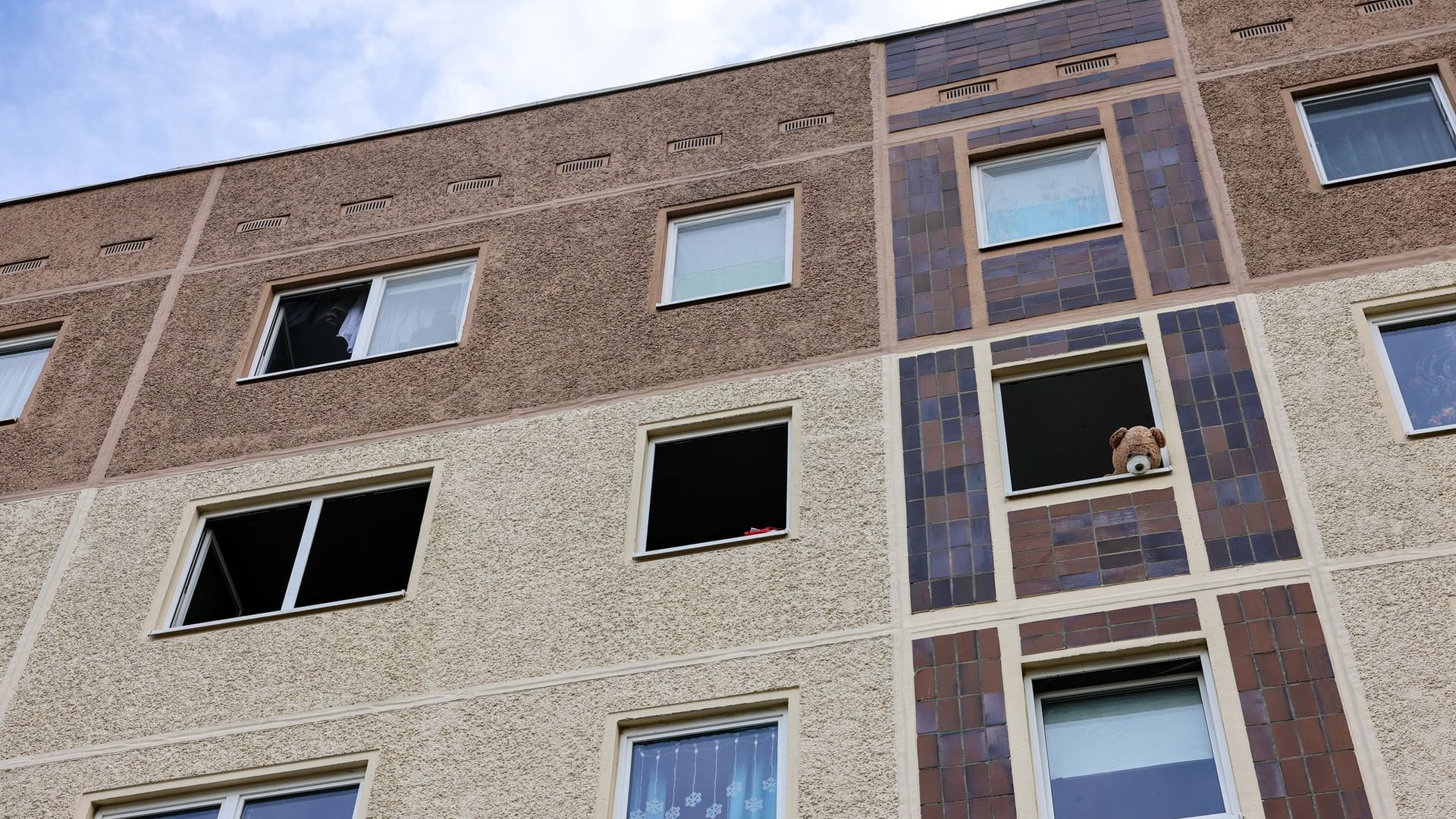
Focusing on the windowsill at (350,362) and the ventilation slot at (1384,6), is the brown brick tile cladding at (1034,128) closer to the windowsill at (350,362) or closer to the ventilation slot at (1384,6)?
the ventilation slot at (1384,6)

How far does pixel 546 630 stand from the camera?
10.9 m

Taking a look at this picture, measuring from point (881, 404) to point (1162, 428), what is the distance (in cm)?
198

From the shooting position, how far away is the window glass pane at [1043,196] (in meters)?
13.0

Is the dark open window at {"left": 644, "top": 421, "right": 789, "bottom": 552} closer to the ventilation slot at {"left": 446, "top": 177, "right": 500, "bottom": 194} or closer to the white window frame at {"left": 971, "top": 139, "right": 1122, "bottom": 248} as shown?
the white window frame at {"left": 971, "top": 139, "right": 1122, "bottom": 248}

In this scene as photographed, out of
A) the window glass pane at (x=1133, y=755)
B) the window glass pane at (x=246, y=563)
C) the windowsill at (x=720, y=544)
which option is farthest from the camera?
the window glass pane at (x=246, y=563)

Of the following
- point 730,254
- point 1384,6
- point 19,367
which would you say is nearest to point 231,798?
point 730,254

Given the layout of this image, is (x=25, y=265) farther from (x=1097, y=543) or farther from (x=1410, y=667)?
(x=1410, y=667)

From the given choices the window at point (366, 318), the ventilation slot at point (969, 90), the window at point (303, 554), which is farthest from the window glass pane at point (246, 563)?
the ventilation slot at point (969, 90)

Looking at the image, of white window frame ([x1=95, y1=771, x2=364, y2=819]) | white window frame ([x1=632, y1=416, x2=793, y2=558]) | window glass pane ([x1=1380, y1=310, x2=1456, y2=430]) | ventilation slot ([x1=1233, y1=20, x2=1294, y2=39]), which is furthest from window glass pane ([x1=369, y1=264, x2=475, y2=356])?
window glass pane ([x1=1380, y1=310, x2=1456, y2=430])

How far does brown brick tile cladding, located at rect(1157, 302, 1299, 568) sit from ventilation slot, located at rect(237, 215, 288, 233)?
8.38 metres

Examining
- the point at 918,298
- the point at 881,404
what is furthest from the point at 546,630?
the point at 918,298

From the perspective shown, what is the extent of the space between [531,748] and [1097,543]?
377cm

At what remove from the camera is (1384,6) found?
13.8 m

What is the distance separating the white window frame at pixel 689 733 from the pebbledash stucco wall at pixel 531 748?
0.12 metres
